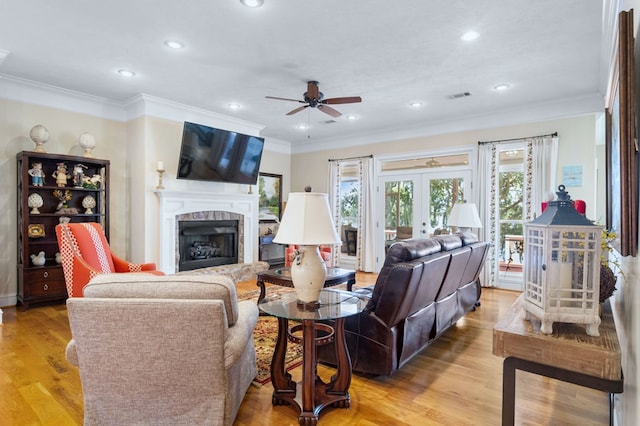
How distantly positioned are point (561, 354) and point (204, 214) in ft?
17.4

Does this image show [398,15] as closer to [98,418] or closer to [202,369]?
[202,369]

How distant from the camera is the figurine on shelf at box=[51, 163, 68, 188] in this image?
463 centimetres

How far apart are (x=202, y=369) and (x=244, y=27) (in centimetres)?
271

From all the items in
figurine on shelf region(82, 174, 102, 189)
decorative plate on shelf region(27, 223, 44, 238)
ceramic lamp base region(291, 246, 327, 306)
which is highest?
figurine on shelf region(82, 174, 102, 189)

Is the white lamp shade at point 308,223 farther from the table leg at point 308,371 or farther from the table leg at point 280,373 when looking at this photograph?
the table leg at point 280,373

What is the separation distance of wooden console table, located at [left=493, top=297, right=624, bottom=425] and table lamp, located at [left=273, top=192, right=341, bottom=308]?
983 mm

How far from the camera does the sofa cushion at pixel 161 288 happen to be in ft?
5.68

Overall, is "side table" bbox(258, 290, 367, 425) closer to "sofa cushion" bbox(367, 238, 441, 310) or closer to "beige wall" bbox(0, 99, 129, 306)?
"sofa cushion" bbox(367, 238, 441, 310)

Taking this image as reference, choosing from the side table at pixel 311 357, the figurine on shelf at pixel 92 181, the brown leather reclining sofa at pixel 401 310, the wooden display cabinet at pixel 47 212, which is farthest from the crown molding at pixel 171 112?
the brown leather reclining sofa at pixel 401 310

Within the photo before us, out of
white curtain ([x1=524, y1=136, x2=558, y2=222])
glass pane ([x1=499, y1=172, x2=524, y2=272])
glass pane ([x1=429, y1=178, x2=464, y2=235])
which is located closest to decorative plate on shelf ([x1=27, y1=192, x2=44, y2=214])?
glass pane ([x1=429, y1=178, x2=464, y2=235])

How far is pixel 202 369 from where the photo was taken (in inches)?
68.8

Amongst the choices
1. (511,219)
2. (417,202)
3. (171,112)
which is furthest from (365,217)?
(171,112)

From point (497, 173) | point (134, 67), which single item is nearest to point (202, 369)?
point (134, 67)

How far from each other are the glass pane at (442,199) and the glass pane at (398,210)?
1.30 feet
